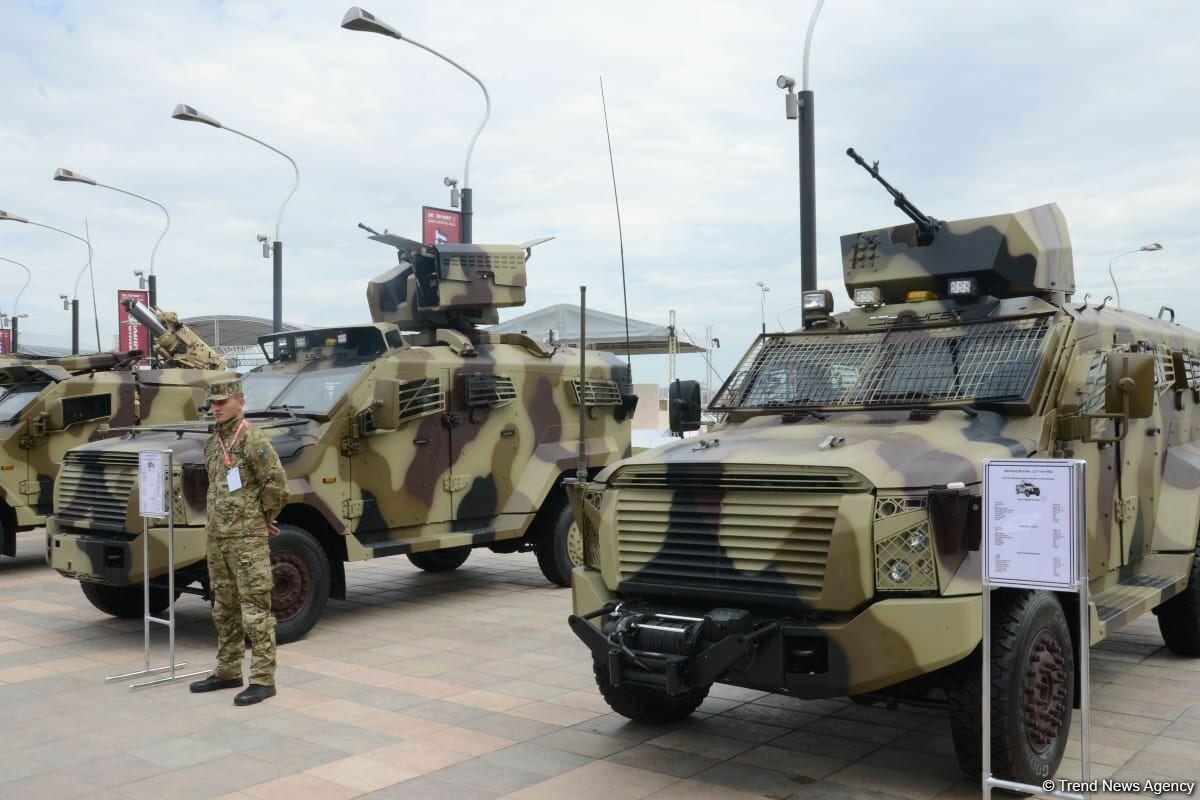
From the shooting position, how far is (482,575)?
1221 centimetres

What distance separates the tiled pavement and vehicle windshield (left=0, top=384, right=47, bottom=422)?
5081 mm

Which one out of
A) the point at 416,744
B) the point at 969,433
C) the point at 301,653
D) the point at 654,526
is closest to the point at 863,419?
the point at 969,433

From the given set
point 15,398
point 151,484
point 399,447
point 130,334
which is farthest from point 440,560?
point 130,334

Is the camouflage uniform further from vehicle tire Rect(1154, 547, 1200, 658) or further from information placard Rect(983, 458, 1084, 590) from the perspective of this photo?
vehicle tire Rect(1154, 547, 1200, 658)

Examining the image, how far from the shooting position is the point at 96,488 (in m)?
8.76

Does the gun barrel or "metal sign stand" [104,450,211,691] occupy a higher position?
the gun barrel

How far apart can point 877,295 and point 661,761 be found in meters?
3.31

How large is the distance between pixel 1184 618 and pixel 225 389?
614 cm

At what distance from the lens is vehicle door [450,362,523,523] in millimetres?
10148

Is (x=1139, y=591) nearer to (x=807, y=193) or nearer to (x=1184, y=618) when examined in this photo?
(x=1184, y=618)

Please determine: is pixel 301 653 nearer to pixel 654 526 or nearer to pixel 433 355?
pixel 433 355

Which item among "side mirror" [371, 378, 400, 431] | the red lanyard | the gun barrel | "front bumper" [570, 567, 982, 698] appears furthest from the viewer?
the gun barrel

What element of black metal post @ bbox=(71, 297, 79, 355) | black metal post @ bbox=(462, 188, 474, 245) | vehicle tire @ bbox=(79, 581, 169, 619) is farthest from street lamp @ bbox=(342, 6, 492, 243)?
black metal post @ bbox=(71, 297, 79, 355)

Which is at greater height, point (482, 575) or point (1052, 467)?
point (1052, 467)
